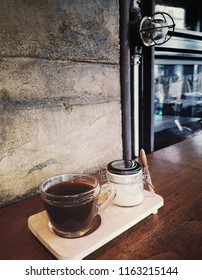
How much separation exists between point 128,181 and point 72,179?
183mm

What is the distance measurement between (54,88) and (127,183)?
49 cm

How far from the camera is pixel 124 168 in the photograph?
2.44 ft

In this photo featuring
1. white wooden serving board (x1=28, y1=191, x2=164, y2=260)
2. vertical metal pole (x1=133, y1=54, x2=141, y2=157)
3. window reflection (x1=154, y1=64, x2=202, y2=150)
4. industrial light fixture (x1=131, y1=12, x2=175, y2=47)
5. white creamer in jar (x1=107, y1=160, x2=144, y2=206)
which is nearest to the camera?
white wooden serving board (x1=28, y1=191, x2=164, y2=260)

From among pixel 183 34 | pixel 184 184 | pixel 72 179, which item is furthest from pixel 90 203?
pixel 183 34

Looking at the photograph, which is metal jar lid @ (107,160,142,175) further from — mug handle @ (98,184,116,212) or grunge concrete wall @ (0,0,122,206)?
grunge concrete wall @ (0,0,122,206)

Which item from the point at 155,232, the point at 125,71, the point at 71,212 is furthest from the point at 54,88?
the point at 155,232

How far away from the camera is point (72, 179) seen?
73 cm

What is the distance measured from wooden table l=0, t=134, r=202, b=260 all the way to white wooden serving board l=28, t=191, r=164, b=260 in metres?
0.02

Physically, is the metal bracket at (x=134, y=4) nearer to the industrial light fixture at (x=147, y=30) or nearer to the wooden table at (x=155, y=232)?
the industrial light fixture at (x=147, y=30)

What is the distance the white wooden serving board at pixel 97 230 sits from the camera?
56 cm

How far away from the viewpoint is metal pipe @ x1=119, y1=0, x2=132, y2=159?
3.65ft

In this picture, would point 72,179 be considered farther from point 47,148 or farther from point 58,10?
point 58,10

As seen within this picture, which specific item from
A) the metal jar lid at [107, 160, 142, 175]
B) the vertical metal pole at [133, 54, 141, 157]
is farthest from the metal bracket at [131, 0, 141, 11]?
the metal jar lid at [107, 160, 142, 175]

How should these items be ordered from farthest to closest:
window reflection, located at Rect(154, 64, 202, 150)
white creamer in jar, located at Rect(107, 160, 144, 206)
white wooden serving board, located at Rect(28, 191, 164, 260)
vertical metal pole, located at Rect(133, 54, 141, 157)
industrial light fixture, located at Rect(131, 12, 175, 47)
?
window reflection, located at Rect(154, 64, 202, 150), vertical metal pole, located at Rect(133, 54, 141, 157), industrial light fixture, located at Rect(131, 12, 175, 47), white creamer in jar, located at Rect(107, 160, 144, 206), white wooden serving board, located at Rect(28, 191, 164, 260)
